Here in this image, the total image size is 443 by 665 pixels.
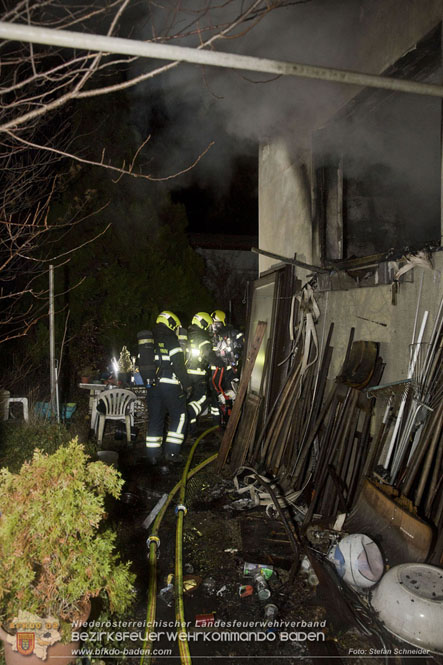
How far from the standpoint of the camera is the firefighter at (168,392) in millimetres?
6746

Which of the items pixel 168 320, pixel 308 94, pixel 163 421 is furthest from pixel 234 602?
pixel 308 94

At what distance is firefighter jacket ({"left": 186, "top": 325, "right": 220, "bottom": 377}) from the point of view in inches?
297

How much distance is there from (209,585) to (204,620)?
0.46m

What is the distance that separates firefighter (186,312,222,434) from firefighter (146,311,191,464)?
2.54 feet

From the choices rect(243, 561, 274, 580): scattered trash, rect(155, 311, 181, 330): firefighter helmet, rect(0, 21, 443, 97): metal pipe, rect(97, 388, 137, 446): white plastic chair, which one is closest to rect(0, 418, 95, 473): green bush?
rect(97, 388, 137, 446): white plastic chair

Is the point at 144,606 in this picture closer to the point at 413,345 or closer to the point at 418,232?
the point at 413,345

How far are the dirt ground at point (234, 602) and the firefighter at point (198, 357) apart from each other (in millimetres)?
2511

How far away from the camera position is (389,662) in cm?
278

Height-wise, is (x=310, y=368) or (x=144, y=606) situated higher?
(x=310, y=368)

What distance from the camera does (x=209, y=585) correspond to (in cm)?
374

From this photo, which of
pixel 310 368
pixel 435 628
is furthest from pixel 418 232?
pixel 435 628

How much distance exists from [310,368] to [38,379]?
7349 mm

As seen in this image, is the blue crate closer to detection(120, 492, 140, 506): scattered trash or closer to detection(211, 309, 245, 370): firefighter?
detection(120, 492, 140, 506): scattered trash

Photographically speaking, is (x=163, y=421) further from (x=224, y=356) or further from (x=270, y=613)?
(x=270, y=613)
